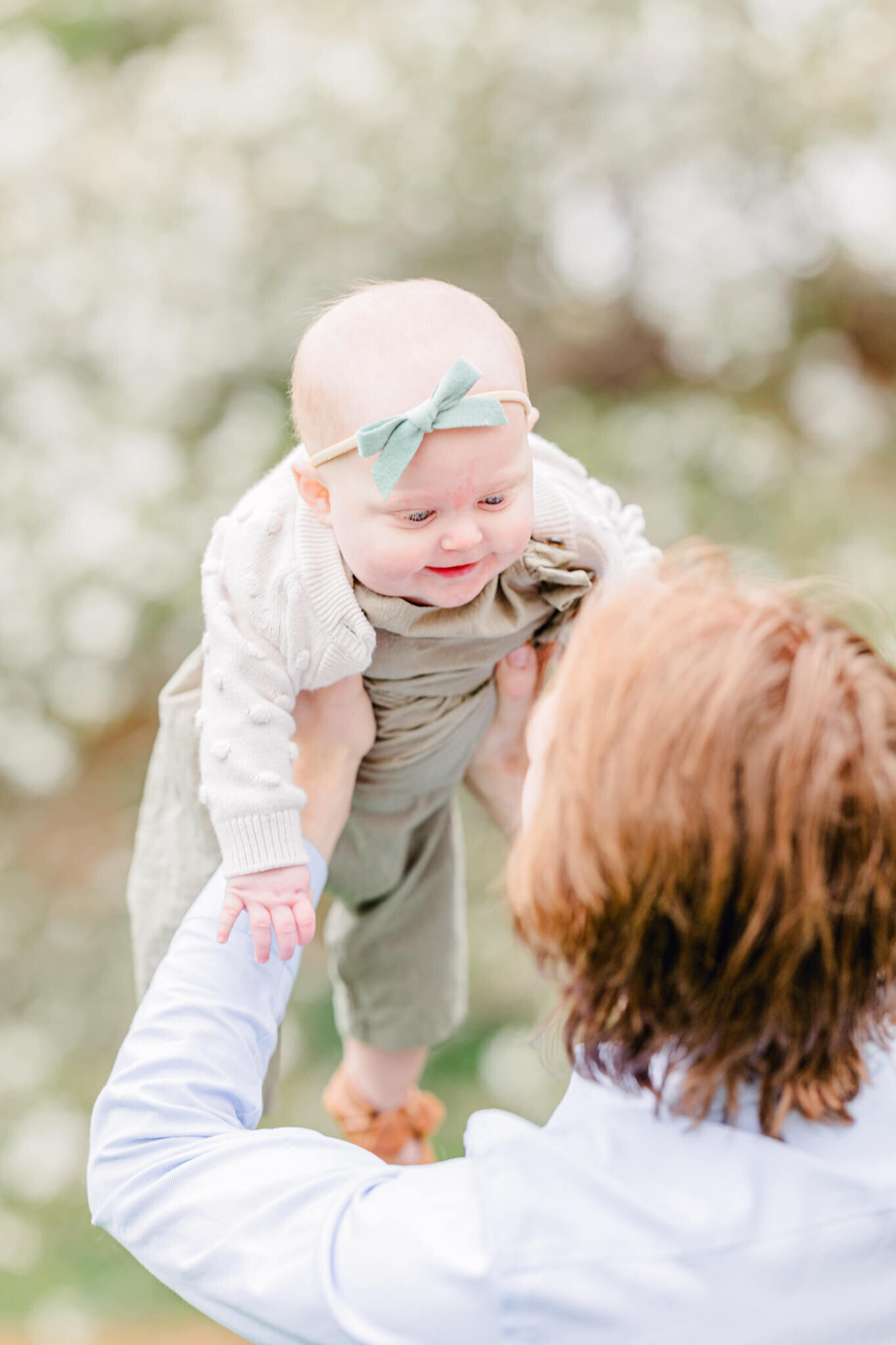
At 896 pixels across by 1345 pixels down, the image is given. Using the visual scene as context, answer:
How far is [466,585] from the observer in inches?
33.1

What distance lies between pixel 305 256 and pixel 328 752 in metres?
1.55

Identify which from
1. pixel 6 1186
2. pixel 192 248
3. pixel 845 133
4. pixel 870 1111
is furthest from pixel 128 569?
pixel 870 1111

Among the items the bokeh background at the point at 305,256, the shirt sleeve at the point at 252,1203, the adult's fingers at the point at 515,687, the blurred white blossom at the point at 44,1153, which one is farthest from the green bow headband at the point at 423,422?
the blurred white blossom at the point at 44,1153

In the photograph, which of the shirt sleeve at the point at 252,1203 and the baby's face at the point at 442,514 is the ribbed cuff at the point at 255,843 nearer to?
the shirt sleeve at the point at 252,1203

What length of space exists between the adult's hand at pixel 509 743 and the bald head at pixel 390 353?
0.26 meters

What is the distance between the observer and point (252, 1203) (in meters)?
0.63

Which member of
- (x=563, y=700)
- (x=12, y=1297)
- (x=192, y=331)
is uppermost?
(x=192, y=331)

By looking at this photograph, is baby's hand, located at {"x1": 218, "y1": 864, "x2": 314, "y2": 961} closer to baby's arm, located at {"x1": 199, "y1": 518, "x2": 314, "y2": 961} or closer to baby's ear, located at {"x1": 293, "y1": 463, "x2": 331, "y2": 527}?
baby's arm, located at {"x1": 199, "y1": 518, "x2": 314, "y2": 961}

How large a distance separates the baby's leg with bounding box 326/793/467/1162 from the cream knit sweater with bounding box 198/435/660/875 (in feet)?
0.70

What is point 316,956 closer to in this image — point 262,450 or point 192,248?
point 262,450

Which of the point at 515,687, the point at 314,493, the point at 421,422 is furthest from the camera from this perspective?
the point at 515,687

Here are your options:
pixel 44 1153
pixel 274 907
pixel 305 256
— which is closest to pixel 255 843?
pixel 274 907

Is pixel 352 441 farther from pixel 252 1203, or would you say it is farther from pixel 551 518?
pixel 252 1203

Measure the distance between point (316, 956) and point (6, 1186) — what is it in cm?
66
